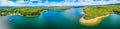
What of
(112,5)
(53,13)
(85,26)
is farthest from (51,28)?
(112,5)

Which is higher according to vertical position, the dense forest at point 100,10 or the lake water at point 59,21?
the dense forest at point 100,10

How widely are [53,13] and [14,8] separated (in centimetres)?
50

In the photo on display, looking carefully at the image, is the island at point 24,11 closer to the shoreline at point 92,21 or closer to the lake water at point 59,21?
the lake water at point 59,21

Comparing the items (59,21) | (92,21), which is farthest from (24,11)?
(92,21)

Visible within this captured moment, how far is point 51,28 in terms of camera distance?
11.7 ft

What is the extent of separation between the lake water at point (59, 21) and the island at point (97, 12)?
46mm

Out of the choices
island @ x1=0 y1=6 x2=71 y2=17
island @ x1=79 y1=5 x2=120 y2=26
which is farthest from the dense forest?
island @ x1=0 y1=6 x2=71 y2=17

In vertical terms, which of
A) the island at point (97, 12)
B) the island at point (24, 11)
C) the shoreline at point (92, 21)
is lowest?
the island at point (24, 11)

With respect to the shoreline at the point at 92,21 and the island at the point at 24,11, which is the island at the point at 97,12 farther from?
the island at the point at 24,11

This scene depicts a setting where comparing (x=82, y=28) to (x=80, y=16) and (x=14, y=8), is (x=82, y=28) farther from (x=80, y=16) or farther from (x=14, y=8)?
(x=14, y=8)

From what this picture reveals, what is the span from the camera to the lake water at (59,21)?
352 centimetres

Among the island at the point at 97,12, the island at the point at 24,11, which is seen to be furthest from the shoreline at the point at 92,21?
the island at the point at 24,11

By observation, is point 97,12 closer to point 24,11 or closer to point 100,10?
point 100,10

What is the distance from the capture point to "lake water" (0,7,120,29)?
352 centimetres
